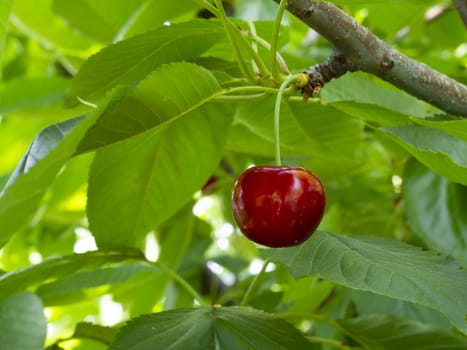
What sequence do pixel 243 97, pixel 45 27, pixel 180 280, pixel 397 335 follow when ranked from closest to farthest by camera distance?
pixel 243 97 → pixel 397 335 → pixel 180 280 → pixel 45 27

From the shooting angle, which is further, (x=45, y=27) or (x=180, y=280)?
(x=45, y=27)

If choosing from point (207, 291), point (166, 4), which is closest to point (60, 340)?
point (166, 4)

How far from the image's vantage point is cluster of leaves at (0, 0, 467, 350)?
31.0 inches

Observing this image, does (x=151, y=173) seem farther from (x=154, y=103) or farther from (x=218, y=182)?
(x=218, y=182)

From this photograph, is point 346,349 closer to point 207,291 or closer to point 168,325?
point 168,325

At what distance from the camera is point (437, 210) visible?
1.10 m

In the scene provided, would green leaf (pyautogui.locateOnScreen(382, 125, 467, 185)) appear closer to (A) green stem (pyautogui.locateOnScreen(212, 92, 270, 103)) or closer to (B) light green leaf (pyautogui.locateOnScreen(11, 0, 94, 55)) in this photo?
(A) green stem (pyautogui.locateOnScreen(212, 92, 270, 103))

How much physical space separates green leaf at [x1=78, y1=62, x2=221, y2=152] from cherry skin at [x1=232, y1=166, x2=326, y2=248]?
113 millimetres

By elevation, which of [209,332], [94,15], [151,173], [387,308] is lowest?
[387,308]

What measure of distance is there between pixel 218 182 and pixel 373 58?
92cm

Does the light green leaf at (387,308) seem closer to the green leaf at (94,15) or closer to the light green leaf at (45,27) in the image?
the green leaf at (94,15)

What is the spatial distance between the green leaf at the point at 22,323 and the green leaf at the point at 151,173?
0.48 feet

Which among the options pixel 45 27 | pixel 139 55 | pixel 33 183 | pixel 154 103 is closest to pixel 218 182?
pixel 45 27

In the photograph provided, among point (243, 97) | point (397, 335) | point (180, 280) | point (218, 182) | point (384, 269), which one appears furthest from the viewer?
point (218, 182)
